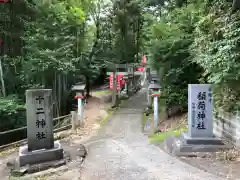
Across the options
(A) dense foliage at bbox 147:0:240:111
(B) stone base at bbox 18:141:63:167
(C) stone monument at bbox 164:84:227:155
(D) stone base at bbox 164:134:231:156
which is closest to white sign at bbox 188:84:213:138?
(C) stone monument at bbox 164:84:227:155

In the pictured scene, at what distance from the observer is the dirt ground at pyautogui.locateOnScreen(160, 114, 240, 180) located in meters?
4.57

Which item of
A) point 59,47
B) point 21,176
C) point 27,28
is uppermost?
point 27,28

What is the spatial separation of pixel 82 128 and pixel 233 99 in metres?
6.08

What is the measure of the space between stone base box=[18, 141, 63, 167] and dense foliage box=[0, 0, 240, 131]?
413cm

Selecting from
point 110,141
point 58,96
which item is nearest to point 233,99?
point 110,141

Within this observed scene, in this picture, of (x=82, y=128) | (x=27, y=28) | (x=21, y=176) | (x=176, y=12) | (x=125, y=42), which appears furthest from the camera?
(x=125, y=42)

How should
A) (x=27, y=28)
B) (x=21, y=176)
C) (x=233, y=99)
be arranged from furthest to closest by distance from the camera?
(x=27, y=28), (x=233, y=99), (x=21, y=176)

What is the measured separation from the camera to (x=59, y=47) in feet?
38.8

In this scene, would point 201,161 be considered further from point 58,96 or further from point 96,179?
point 58,96

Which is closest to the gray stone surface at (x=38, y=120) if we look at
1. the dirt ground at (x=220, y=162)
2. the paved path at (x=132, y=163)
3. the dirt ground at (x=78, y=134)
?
the dirt ground at (x=78, y=134)

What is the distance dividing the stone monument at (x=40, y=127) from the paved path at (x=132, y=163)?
0.91 m

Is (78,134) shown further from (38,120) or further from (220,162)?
(220,162)

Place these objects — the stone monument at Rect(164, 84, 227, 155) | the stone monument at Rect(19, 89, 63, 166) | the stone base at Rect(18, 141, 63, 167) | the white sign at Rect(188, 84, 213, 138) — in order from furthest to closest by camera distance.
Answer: the white sign at Rect(188, 84, 213, 138) < the stone monument at Rect(164, 84, 227, 155) < the stone monument at Rect(19, 89, 63, 166) < the stone base at Rect(18, 141, 63, 167)

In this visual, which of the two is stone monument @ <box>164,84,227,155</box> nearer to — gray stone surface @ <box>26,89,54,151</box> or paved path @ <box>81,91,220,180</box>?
paved path @ <box>81,91,220,180</box>
